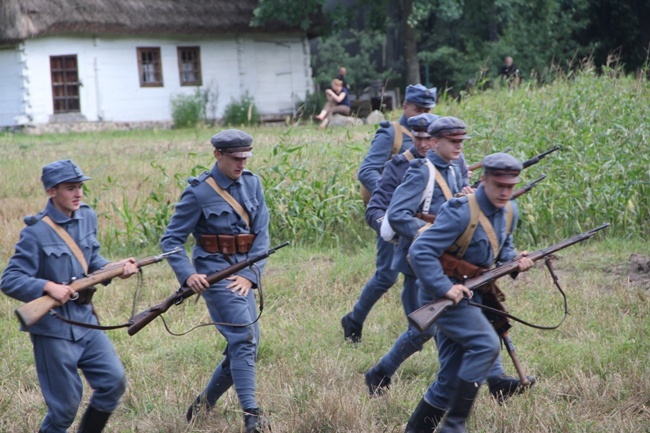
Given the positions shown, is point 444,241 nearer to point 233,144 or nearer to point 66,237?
point 233,144

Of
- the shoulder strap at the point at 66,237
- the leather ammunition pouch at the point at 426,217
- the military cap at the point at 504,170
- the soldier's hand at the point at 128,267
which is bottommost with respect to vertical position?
the soldier's hand at the point at 128,267

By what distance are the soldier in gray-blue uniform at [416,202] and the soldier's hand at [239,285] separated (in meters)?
1.03

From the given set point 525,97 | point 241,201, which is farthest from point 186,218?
point 525,97

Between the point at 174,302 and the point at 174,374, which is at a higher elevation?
the point at 174,302

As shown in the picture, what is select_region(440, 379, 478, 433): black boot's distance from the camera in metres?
5.79

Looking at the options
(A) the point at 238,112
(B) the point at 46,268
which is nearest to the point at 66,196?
A: (B) the point at 46,268

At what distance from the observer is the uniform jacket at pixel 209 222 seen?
6609 mm

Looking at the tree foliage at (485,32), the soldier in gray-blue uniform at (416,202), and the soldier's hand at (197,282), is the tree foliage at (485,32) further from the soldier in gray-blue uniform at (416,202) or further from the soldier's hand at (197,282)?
the soldier's hand at (197,282)

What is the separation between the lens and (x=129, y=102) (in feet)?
98.1

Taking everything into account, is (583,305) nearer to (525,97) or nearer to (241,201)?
(241,201)

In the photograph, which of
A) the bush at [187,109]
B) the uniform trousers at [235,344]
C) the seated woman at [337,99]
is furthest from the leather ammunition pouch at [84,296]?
the bush at [187,109]

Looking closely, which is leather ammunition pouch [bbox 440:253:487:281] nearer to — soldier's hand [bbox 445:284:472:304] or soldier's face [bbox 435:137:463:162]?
soldier's hand [bbox 445:284:472:304]

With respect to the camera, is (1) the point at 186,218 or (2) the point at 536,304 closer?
(1) the point at 186,218

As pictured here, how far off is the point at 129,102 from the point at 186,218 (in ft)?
78.6
